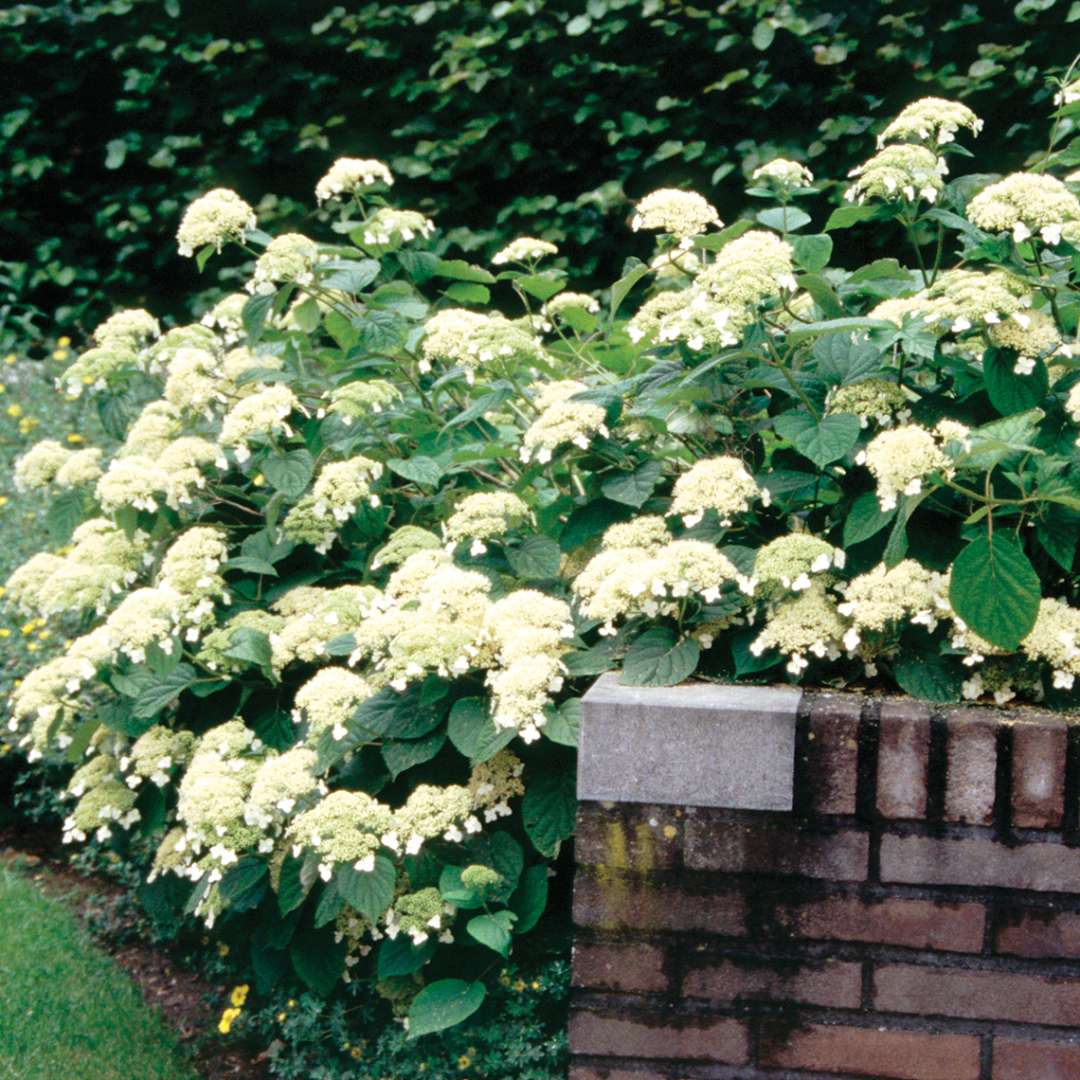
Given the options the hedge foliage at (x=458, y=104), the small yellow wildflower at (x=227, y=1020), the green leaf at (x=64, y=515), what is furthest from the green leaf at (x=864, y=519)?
the hedge foliage at (x=458, y=104)

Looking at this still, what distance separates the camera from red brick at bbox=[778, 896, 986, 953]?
1.92 metres

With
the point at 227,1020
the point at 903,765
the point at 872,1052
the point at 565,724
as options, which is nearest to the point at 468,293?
the point at 565,724

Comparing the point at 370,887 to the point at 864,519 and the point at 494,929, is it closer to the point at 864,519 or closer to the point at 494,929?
the point at 494,929

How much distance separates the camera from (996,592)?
191 centimetres

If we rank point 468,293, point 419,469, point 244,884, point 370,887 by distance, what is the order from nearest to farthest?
point 370,887, point 244,884, point 419,469, point 468,293

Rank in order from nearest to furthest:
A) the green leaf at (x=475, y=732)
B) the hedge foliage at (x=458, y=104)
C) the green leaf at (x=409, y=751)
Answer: the green leaf at (x=475, y=732)
the green leaf at (x=409, y=751)
the hedge foliage at (x=458, y=104)

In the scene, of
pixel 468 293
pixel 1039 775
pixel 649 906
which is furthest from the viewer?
pixel 468 293

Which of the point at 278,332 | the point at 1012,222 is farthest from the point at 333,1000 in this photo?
the point at 1012,222


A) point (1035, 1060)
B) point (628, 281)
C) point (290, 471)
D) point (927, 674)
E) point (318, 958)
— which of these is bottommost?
point (318, 958)

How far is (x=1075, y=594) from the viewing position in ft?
7.36

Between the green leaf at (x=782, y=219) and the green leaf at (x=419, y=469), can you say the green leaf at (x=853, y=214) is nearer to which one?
the green leaf at (x=782, y=219)

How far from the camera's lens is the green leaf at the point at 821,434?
84.4 inches

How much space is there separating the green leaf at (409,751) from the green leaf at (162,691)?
547mm

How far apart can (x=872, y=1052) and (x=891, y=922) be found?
20 cm
